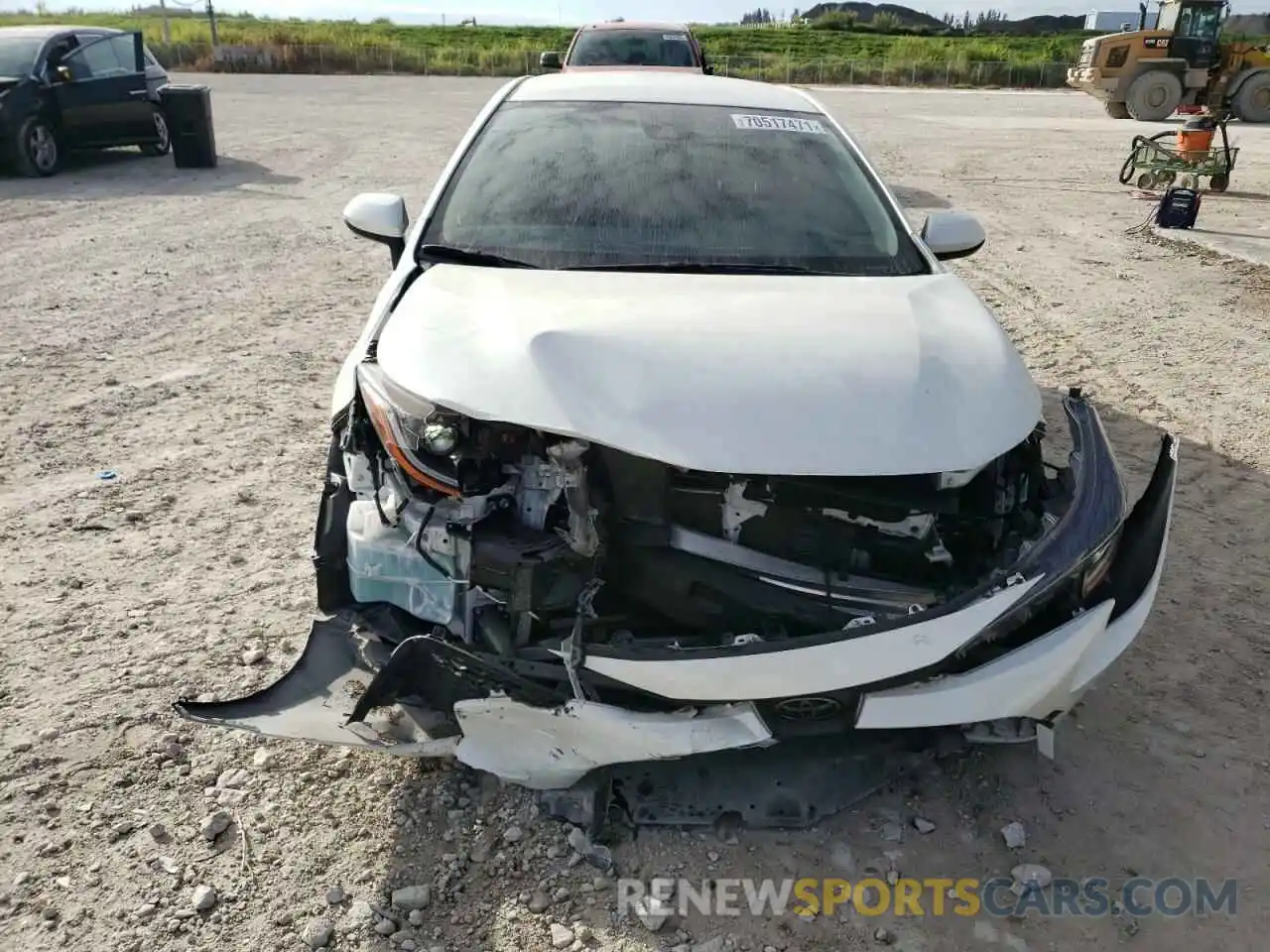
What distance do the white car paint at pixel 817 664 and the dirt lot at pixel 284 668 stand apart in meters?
0.60

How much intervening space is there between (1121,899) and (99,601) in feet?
10.7

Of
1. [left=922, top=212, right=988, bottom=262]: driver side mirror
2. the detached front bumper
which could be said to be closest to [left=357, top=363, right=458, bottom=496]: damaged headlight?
the detached front bumper

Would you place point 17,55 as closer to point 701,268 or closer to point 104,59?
point 104,59

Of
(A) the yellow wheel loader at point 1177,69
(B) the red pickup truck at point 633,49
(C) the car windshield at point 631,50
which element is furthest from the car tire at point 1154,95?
(C) the car windshield at point 631,50

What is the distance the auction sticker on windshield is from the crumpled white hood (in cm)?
123

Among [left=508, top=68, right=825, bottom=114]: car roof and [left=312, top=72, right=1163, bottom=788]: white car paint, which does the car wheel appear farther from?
[left=312, top=72, right=1163, bottom=788]: white car paint

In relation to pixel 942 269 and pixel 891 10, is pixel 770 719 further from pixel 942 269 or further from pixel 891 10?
pixel 891 10

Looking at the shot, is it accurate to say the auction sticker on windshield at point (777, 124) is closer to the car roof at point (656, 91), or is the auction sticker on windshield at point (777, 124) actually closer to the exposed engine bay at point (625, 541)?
the car roof at point (656, 91)

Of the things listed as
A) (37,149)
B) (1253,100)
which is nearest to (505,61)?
(1253,100)

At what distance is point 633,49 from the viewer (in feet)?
38.5

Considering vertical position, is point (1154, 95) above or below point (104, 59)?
below

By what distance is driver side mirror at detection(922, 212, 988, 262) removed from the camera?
12.1ft

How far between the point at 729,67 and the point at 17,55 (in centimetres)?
2747

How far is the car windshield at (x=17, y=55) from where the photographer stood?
1073 cm
